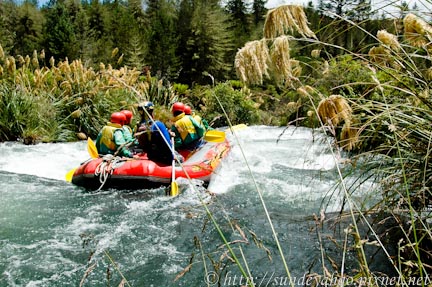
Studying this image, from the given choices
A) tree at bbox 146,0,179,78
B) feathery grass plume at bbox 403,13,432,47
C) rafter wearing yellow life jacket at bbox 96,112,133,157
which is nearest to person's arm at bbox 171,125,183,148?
rafter wearing yellow life jacket at bbox 96,112,133,157

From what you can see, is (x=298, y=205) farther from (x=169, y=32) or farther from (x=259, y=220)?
(x=169, y=32)

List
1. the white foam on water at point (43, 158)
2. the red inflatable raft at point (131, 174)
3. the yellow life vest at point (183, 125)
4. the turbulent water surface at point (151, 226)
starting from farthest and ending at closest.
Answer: the white foam on water at point (43, 158) < the yellow life vest at point (183, 125) < the red inflatable raft at point (131, 174) < the turbulent water surface at point (151, 226)

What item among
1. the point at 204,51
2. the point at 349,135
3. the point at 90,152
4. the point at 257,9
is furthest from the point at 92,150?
the point at 257,9

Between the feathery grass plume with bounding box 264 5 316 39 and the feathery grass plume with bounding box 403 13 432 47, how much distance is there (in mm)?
505

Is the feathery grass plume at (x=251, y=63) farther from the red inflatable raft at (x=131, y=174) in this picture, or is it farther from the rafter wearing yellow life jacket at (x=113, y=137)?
the rafter wearing yellow life jacket at (x=113, y=137)

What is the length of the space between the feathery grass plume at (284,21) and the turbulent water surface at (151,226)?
21.8 inches

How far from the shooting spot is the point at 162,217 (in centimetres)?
461

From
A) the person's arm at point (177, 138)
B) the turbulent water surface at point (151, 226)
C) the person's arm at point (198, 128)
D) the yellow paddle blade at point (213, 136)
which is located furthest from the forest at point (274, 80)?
the person's arm at point (177, 138)

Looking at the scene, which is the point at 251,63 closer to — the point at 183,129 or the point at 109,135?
the point at 109,135

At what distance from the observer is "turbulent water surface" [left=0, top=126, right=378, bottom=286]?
3.19 metres

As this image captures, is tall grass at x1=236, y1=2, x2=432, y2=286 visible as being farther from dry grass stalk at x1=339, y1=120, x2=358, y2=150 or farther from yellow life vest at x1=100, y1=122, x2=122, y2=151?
yellow life vest at x1=100, y1=122, x2=122, y2=151

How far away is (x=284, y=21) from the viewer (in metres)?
1.80

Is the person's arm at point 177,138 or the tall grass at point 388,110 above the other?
the tall grass at point 388,110

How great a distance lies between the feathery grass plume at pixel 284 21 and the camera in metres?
1.79
